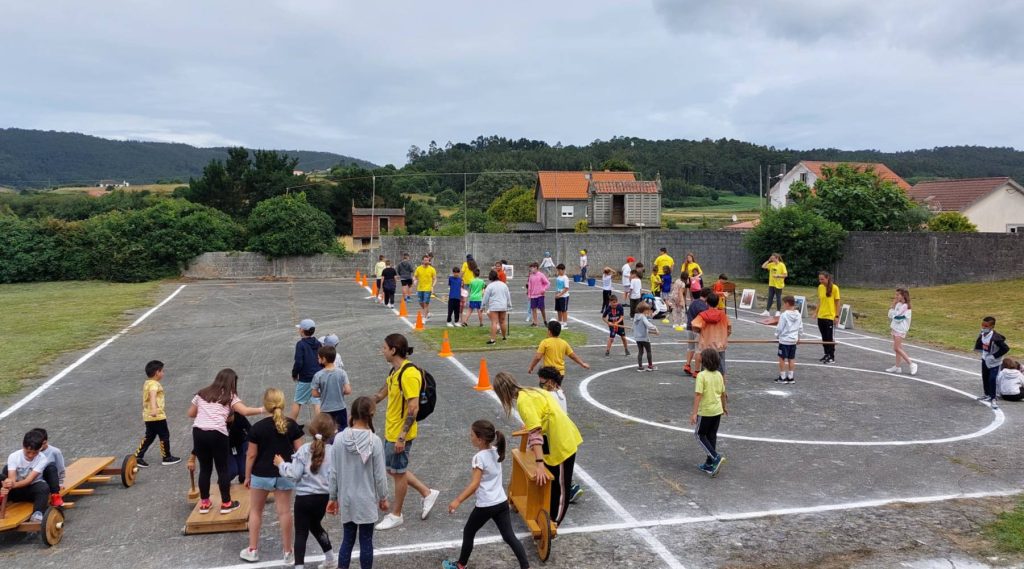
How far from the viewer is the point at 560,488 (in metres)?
7.11

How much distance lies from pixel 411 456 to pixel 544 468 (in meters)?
3.34

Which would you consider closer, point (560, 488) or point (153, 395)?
point (560, 488)

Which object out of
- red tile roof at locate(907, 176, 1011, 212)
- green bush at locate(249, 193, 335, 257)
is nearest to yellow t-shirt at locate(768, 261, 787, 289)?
green bush at locate(249, 193, 335, 257)

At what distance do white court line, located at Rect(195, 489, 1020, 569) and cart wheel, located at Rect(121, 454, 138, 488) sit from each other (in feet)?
9.21

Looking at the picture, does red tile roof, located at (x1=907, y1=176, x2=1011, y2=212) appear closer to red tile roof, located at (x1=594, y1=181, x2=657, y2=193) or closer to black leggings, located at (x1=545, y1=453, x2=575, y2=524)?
red tile roof, located at (x1=594, y1=181, x2=657, y2=193)

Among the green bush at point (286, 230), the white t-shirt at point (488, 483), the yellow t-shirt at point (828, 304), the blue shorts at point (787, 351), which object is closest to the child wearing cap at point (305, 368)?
the white t-shirt at point (488, 483)

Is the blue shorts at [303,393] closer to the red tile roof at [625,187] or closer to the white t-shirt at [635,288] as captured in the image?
the white t-shirt at [635,288]

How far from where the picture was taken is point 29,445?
7414mm

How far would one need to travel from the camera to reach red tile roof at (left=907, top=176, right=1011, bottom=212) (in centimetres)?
4684

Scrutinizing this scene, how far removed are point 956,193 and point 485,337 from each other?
145ft

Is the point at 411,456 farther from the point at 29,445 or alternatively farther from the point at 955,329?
the point at 955,329

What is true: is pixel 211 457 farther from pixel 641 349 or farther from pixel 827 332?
pixel 827 332

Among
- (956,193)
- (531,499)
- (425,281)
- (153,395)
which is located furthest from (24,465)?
(956,193)

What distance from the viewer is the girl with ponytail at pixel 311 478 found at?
20.5 feet
